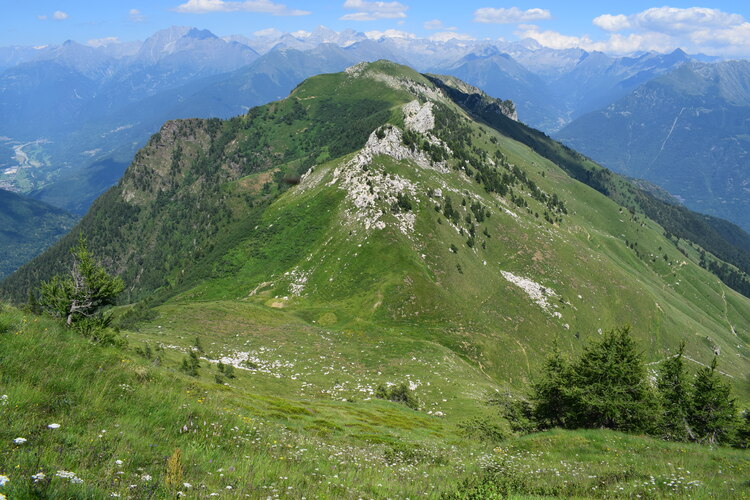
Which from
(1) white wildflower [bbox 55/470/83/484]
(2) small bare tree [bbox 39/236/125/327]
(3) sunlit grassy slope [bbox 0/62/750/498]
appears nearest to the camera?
(1) white wildflower [bbox 55/470/83/484]

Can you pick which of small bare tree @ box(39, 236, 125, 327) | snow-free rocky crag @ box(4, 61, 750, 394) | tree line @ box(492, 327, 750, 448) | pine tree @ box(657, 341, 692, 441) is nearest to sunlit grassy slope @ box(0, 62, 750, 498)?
snow-free rocky crag @ box(4, 61, 750, 394)

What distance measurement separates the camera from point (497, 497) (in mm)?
8523

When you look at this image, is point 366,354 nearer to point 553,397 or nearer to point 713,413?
point 553,397

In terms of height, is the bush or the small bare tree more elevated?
the small bare tree

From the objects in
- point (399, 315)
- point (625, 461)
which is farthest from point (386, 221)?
point (625, 461)

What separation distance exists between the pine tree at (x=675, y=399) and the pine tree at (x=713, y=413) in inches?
32.3

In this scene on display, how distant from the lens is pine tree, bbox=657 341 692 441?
35406 mm

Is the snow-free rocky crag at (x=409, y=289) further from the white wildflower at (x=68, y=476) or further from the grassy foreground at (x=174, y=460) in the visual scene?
the white wildflower at (x=68, y=476)

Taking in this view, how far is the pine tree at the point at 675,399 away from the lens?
3541 cm

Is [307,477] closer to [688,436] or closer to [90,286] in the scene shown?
[688,436]

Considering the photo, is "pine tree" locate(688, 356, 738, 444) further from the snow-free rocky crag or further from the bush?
the bush

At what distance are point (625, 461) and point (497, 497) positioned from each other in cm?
1566

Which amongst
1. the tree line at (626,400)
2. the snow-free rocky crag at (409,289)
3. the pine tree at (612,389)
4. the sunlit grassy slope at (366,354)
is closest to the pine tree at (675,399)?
the tree line at (626,400)

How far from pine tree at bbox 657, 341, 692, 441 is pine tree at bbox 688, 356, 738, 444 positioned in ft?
2.69
